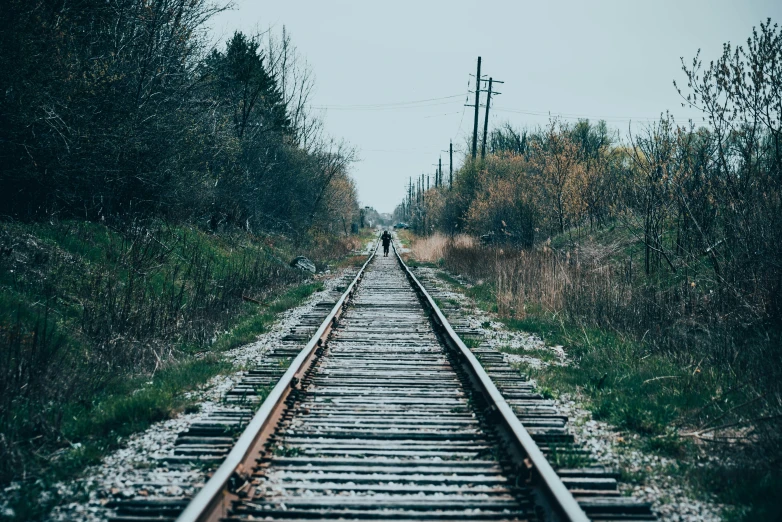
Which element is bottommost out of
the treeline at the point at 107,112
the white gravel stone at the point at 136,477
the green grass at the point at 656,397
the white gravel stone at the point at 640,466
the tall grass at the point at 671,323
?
the white gravel stone at the point at 136,477

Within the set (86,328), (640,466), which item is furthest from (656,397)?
(86,328)

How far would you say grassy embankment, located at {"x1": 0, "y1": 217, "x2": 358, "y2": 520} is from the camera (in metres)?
4.36

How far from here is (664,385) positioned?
244 inches

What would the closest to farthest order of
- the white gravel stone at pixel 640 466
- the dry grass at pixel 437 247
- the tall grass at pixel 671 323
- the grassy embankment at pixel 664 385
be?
the white gravel stone at pixel 640 466 < the grassy embankment at pixel 664 385 < the tall grass at pixel 671 323 < the dry grass at pixel 437 247

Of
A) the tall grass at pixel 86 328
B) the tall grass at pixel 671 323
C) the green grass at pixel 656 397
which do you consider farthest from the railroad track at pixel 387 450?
the tall grass at pixel 671 323

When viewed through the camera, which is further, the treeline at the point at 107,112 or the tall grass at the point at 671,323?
the treeline at the point at 107,112

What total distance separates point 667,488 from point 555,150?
1531cm

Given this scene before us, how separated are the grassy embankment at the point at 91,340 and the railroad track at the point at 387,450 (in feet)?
2.66

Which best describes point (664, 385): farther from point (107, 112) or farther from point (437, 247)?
point (437, 247)

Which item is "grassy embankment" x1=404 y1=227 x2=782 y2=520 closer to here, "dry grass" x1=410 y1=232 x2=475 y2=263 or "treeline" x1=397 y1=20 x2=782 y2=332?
"treeline" x1=397 y1=20 x2=782 y2=332

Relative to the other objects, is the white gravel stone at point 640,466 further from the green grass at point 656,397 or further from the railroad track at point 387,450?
the railroad track at point 387,450

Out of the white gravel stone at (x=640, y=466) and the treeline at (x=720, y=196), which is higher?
the treeline at (x=720, y=196)

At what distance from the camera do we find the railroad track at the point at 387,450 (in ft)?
10.9

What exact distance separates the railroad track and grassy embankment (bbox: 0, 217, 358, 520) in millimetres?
810
